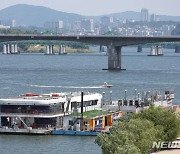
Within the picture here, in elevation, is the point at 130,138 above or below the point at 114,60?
above

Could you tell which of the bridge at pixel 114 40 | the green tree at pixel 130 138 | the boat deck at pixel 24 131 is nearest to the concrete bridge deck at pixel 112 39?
→ the bridge at pixel 114 40

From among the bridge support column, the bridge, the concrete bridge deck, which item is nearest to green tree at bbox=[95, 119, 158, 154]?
the bridge support column

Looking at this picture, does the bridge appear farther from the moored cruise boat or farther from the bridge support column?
the moored cruise boat

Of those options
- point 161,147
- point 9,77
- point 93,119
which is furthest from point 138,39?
point 161,147

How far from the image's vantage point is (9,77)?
101875 mm

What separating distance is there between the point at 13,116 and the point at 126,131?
46.5ft

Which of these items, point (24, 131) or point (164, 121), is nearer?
point (164, 121)

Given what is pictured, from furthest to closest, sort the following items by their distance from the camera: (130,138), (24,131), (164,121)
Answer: (24,131) < (164,121) < (130,138)

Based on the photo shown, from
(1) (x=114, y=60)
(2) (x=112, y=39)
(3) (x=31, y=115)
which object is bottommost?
A: (1) (x=114, y=60)

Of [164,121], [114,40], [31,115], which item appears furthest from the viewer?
[114,40]

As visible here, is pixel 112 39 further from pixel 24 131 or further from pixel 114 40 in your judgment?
pixel 24 131

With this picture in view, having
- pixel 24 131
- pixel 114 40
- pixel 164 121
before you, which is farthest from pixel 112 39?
pixel 164 121

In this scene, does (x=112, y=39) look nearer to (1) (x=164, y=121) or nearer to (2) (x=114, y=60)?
(2) (x=114, y=60)

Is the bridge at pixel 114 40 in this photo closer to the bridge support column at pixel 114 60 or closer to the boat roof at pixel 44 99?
the bridge support column at pixel 114 60
